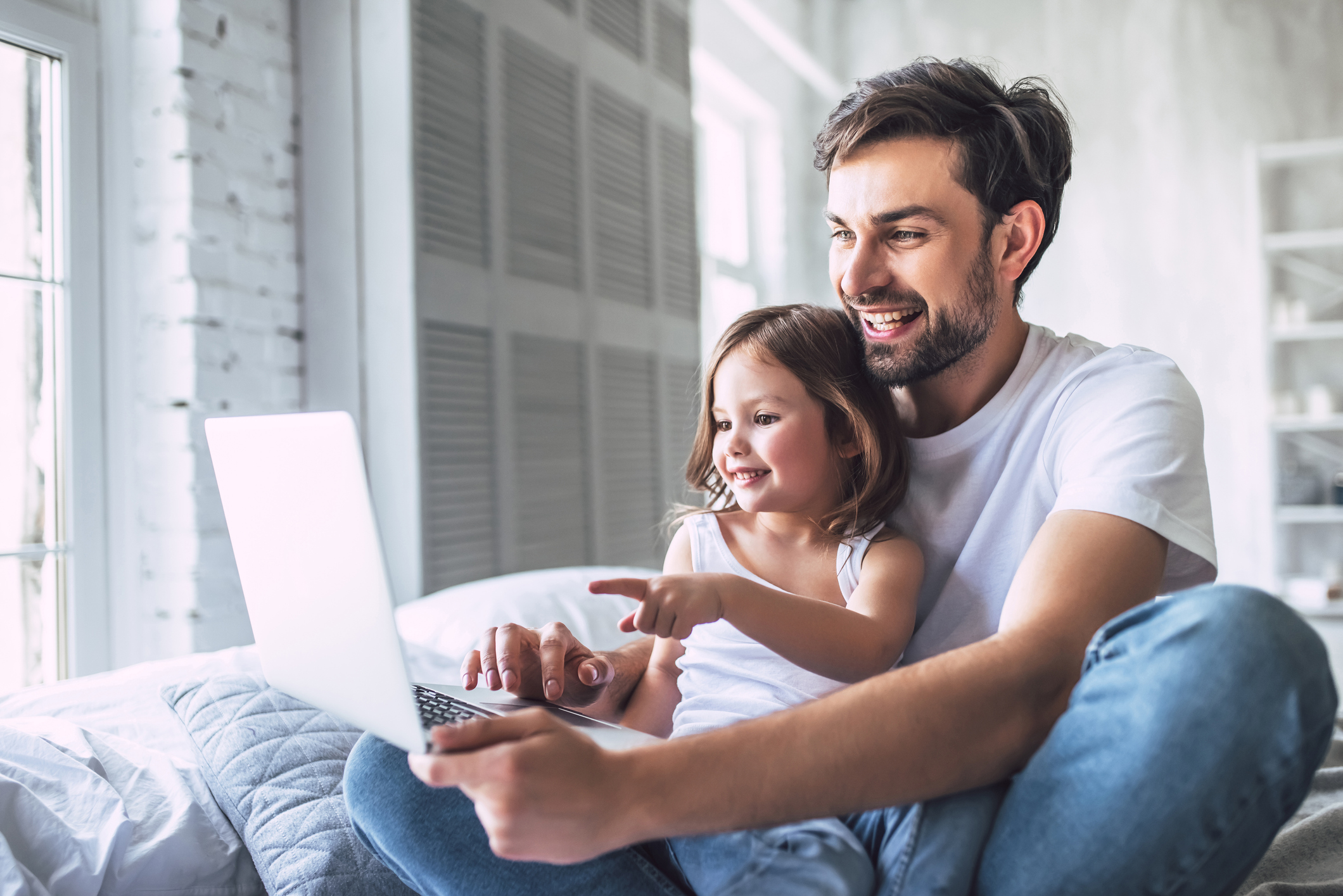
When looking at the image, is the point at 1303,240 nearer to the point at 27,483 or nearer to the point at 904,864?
the point at 904,864

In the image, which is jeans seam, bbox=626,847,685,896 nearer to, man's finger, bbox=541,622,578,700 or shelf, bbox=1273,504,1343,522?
man's finger, bbox=541,622,578,700

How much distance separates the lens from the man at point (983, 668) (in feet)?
2.11

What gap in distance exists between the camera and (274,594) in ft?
2.99

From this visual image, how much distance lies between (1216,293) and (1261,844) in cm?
443

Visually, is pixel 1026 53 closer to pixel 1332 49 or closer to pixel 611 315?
pixel 1332 49

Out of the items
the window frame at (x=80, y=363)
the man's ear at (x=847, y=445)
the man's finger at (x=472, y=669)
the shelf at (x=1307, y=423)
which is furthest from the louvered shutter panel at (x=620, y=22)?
the shelf at (x=1307, y=423)

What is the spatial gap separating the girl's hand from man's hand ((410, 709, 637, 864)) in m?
0.16

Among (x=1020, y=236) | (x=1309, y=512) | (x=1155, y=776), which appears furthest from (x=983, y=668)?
(x=1309, y=512)

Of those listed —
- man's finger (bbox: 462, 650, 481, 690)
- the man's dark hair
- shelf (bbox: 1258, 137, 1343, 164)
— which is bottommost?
man's finger (bbox: 462, 650, 481, 690)

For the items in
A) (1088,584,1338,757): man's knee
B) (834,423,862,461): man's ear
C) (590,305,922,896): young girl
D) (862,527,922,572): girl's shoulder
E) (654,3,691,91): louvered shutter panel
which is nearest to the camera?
(1088,584,1338,757): man's knee

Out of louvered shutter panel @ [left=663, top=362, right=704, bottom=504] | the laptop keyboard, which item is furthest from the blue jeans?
louvered shutter panel @ [left=663, top=362, right=704, bottom=504]

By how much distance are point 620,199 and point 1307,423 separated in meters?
3.18

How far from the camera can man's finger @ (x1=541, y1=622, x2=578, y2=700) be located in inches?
38.8

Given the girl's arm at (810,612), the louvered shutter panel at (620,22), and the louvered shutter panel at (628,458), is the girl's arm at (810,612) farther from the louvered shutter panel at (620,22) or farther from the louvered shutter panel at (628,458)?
the louvered shutter panel at (620,22)
